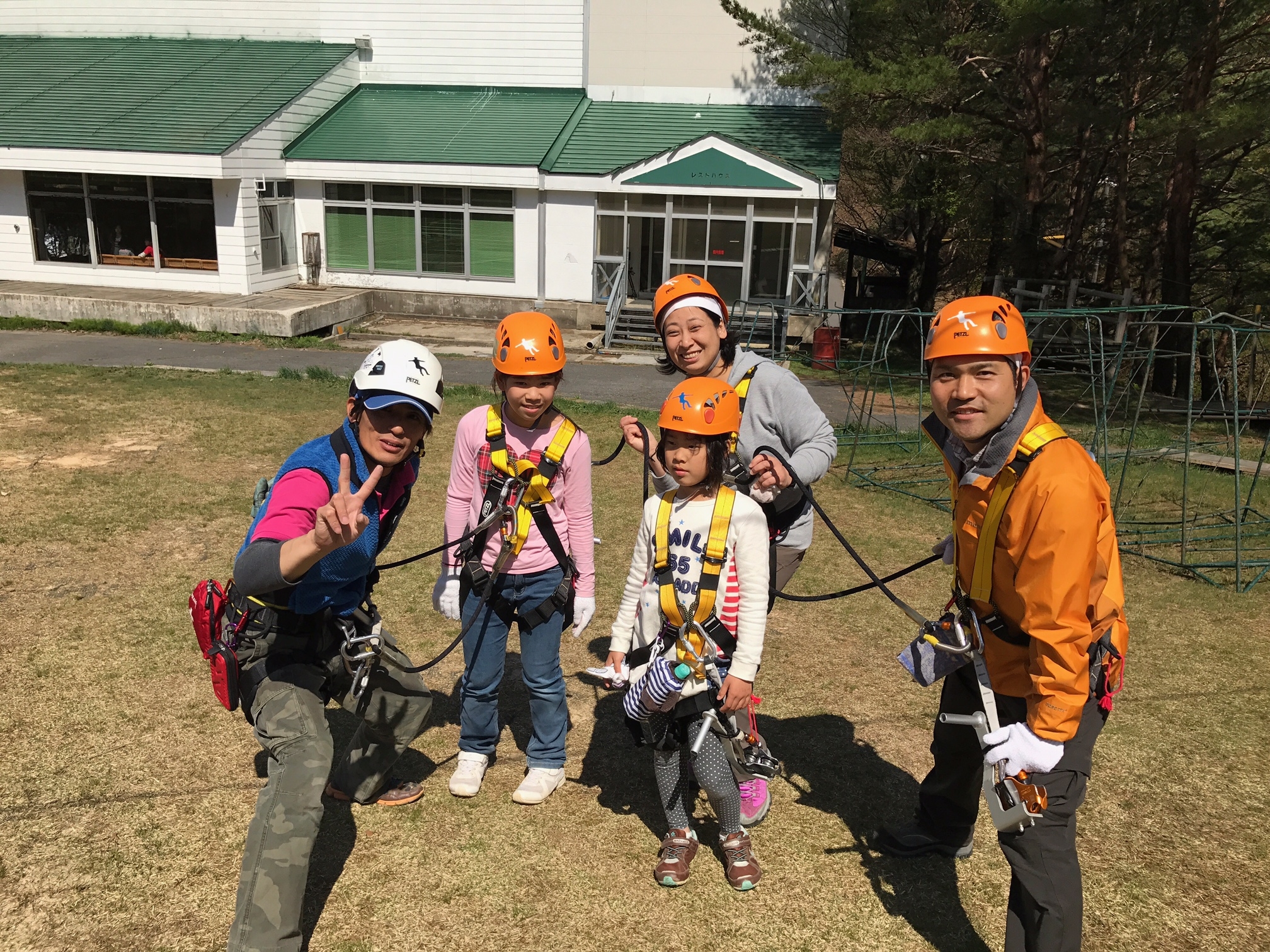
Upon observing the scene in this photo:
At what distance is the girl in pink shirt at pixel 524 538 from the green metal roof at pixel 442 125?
18692 millimetres

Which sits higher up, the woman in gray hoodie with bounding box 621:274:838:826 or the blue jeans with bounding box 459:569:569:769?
the woman in gray hoodie with bounding box 621:274:838:826

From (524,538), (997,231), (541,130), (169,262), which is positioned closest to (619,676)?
(524,538)

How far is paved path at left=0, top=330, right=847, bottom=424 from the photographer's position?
49.7 ft

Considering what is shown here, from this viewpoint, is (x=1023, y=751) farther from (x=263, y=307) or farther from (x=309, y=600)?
(x=263, y=307)

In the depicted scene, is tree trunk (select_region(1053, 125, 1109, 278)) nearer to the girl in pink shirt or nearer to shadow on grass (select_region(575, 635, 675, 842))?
shadow on grass (select_region(575, 635, 675, 842))

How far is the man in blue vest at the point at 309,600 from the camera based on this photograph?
9.48 ft

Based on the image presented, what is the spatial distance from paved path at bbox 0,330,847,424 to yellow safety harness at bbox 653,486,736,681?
10420 mm

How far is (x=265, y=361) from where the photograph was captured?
53.3 feet

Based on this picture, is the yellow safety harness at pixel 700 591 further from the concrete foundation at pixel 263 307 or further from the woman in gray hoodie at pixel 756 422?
the concrete foundation at pixel 263 307

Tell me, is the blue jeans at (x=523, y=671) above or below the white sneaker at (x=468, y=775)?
above

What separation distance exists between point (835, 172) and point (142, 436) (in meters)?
15.7

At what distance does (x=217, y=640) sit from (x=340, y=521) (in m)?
0.97

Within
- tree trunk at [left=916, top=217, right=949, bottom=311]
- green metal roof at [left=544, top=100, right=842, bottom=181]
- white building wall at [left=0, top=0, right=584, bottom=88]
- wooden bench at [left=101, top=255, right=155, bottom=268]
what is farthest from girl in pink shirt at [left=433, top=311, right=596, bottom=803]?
tree trunk at [left=916, top=217, right=949, bottom=311]

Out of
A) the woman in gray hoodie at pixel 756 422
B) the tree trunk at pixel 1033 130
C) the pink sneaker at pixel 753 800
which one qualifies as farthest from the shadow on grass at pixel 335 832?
the tree trunk at pixel 1033 130
